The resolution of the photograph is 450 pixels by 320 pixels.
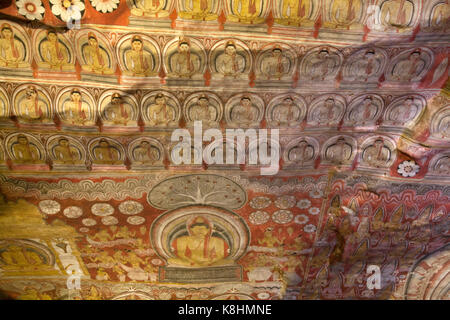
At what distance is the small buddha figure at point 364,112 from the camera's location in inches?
183

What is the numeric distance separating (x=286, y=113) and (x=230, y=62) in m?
0.91

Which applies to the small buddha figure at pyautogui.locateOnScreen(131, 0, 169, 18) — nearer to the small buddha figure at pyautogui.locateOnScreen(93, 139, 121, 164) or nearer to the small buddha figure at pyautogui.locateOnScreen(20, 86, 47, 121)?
the small buddha figure at pyautogui.locateOnScreen(20, 86, 47, 121)

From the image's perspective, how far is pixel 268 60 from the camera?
168 inches

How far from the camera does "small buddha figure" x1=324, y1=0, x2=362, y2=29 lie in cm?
397

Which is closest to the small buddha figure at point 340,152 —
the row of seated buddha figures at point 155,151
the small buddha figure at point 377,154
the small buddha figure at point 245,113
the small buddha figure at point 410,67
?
the row of seated buddha figures at point 155,151

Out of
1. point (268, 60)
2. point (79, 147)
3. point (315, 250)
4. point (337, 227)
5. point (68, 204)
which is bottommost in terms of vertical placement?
point (315, 250)

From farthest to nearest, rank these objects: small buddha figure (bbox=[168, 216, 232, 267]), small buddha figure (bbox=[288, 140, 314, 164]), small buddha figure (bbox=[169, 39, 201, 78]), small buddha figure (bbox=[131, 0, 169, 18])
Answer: small buddha figure (bbox=[168, 216, 232, 267])
small buddha figure (bbox=[288, 140, 314, 164])
small buddha figure (bbox=[169, 39, 201, 78])
small buddha figure (bbox=[131, 0, 169, 18])

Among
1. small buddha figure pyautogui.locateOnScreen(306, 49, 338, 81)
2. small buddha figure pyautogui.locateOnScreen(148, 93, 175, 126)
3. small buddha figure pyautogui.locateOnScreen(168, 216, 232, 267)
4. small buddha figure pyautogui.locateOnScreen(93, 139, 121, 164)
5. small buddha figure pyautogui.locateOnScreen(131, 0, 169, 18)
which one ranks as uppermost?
small buddha figure pyautogui.locateOnScreen(131, 0, 169, 18)

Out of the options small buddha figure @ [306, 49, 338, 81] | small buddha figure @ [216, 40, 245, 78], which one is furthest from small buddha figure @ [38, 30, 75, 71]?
small buddha figure @ [306, 49, 338, 81]

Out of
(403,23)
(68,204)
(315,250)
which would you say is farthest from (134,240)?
(403,23)

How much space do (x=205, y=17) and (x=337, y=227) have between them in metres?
3.44

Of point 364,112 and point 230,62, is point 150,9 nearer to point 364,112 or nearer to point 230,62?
point 230,62

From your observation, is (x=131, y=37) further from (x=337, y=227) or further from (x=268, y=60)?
(x=337, y=227)

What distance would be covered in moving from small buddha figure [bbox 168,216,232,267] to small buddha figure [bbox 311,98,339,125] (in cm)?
203
